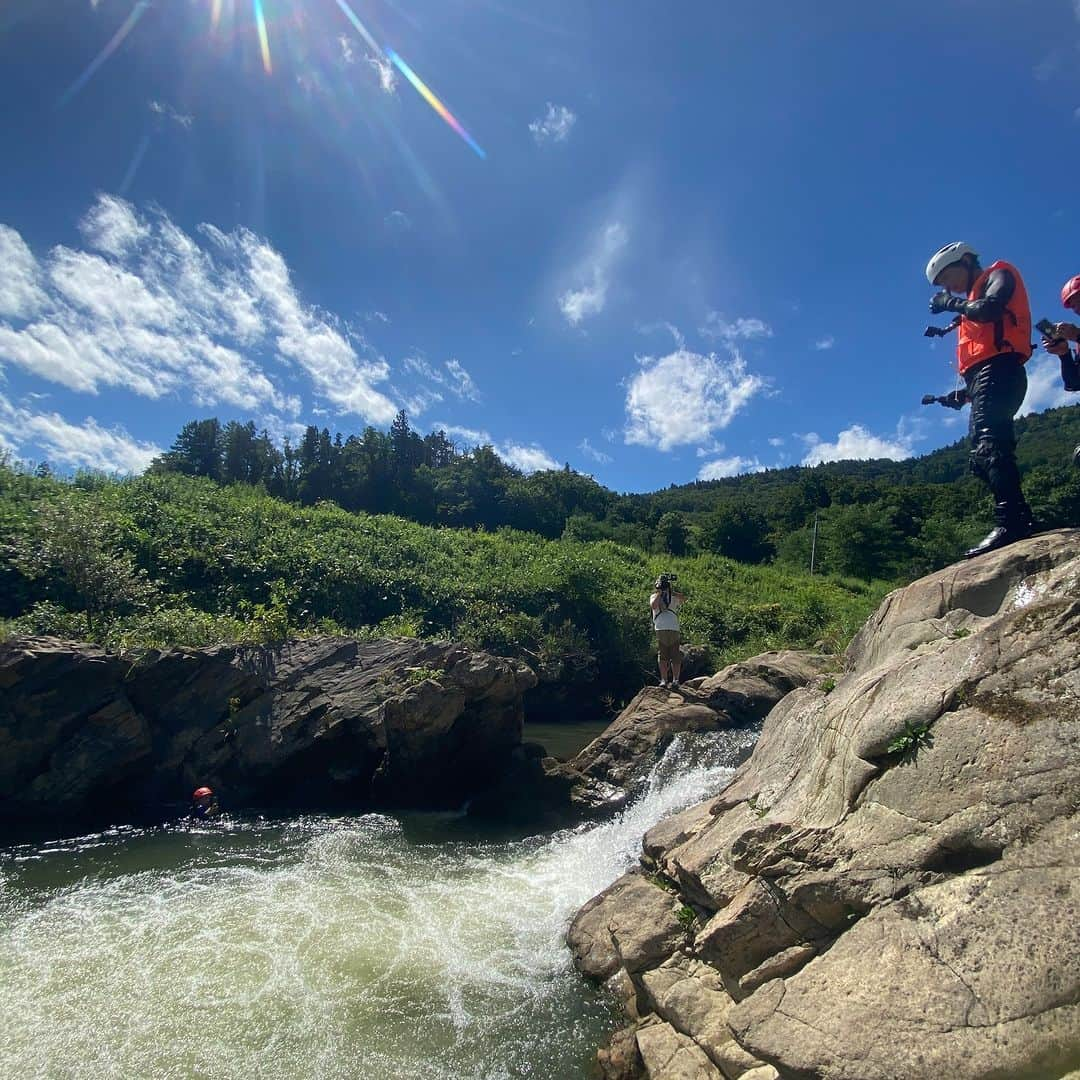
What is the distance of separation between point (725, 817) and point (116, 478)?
32.2 metres

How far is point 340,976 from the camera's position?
5.92m

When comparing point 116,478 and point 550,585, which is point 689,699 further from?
point 116,478

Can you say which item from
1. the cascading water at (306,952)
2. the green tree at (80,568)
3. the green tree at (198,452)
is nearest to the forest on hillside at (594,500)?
the green tree at (198,452)

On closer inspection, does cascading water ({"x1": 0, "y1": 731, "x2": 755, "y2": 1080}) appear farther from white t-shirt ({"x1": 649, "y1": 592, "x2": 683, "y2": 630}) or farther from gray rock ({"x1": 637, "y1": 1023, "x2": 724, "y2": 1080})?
white t-shirt ({"x1": 649, "y1": 592, "x2": 683, "y2": 630})

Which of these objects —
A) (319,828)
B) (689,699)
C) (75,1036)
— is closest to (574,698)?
(689,699)

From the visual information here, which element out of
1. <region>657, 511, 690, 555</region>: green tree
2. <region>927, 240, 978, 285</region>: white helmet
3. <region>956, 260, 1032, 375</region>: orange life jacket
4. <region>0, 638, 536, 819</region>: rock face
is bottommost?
<region>0, 638, 536, 819</region>: rock face

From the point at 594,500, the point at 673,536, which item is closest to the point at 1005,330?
the point at 673,536

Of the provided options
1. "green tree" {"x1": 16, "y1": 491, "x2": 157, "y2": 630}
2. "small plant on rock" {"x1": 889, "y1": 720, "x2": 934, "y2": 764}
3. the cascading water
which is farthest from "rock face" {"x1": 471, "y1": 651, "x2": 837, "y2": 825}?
"green tree" {"x1": 16, "y1": 491, "x2": 157, "y2": 630}

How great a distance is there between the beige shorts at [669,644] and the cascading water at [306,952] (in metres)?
2.90

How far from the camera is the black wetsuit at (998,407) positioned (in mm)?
5461

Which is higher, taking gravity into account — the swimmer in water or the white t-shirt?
the white t-shirt

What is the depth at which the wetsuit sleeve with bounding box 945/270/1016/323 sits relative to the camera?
540 cm

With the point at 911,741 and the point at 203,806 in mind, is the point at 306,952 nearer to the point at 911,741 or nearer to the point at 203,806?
the point at 203,806

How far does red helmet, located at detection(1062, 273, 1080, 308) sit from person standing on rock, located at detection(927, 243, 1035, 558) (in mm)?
316
